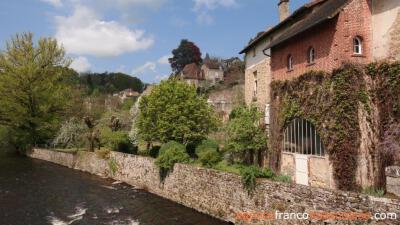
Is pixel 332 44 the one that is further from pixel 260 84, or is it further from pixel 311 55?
pixel 260 84

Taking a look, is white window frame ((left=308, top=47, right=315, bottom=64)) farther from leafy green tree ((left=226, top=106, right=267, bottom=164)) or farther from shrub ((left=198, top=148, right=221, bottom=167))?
shrub ((left=198, top=148, right=221, bottom=167))

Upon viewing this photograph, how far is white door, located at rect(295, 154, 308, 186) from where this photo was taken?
17.0m

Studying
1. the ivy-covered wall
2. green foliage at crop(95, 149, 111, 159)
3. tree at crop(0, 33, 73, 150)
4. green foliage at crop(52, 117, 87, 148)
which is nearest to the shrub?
the ivy-covered wall

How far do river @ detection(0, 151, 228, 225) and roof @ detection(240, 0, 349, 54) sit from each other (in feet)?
33.1

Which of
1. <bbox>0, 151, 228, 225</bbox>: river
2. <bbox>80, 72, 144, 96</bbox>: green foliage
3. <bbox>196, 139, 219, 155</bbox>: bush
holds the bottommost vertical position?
<bbox>0, 151, 228, 225</bbox>: river

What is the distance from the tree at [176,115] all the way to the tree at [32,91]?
19927 mm

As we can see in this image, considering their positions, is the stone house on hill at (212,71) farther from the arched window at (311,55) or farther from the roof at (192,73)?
the arched window at (311,55)

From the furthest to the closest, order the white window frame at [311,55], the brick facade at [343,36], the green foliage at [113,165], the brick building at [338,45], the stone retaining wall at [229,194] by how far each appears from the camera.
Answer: the green foliage at [113,165] < the white window frame at [311,55] < the brick facade at [343,36] < the brick building at [338,45] < the stone retaining wall at [229,194]

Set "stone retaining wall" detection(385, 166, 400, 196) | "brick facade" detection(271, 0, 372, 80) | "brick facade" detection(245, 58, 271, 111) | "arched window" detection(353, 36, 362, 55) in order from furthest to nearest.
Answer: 1. "brick facade" detection(245, 58, 271, 111)
2. "arched window" detection(353, 36, 362, 55)
3. "brick facade" detection(271, 0, 372, 80)
4. "stone retaining wall" detection(385, 166, 400, 196)

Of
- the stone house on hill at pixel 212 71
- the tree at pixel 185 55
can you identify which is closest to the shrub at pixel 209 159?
the stone house on hill at pixel 212 71

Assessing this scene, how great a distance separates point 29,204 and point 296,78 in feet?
52.0

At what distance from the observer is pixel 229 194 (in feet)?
53.6

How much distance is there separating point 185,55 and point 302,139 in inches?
3046

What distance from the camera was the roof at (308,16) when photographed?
15815 mm
